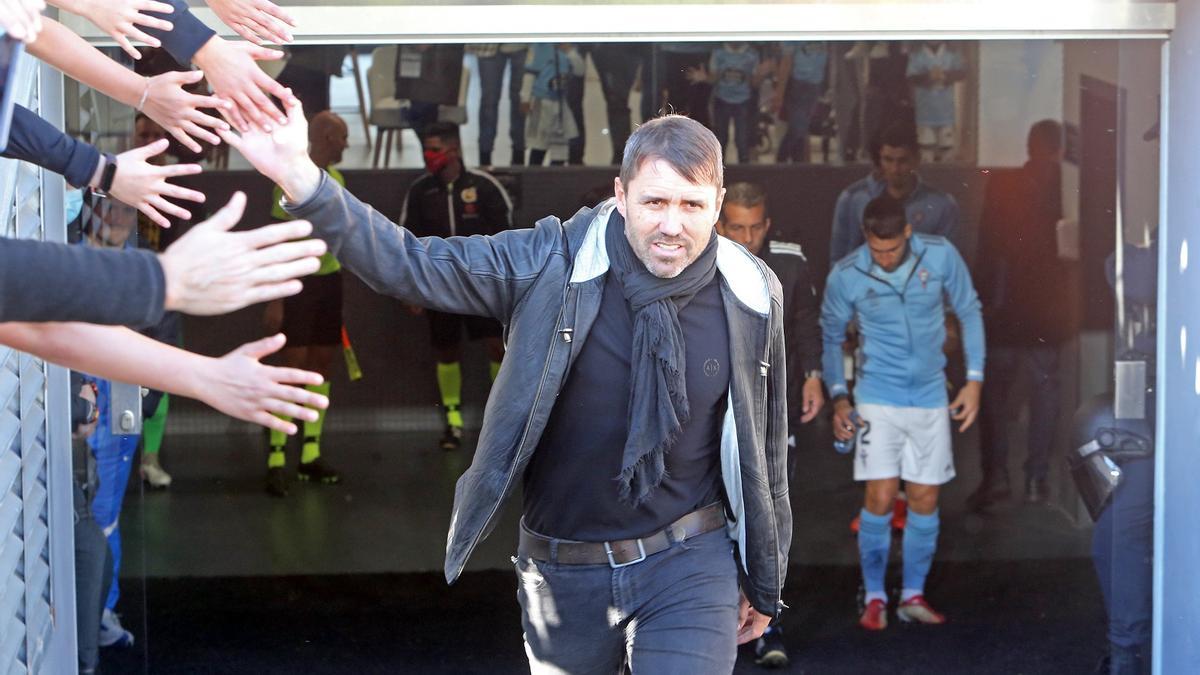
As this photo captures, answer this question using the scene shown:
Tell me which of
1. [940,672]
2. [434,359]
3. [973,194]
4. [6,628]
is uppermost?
[973,194]

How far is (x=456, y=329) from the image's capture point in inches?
233

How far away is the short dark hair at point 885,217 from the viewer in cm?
585

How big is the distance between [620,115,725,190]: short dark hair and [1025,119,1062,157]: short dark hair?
103 inches

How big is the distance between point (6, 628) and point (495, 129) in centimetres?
259

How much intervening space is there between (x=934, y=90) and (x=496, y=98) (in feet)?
5.80

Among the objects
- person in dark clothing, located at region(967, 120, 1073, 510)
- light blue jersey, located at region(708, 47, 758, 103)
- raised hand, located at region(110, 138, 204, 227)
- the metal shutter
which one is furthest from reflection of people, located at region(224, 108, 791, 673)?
person in dark clothing, located at region(967, 120, 1073, 510)

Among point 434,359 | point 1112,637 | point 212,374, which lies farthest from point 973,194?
point 212,374

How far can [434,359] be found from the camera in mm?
5941

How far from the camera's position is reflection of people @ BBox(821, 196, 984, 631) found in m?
5.88

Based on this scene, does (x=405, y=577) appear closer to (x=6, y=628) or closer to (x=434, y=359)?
(x=434, y=359)

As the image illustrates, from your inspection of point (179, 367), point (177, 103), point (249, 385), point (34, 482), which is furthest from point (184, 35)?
point (34, 482)

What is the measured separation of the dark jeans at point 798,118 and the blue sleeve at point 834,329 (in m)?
0.55

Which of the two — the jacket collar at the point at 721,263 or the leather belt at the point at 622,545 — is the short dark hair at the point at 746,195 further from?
the leather belt at the point at 622,545

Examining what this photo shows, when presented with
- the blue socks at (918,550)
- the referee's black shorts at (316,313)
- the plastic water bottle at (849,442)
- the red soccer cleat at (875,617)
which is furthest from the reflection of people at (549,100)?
the red soccer cleat at (875,617)
